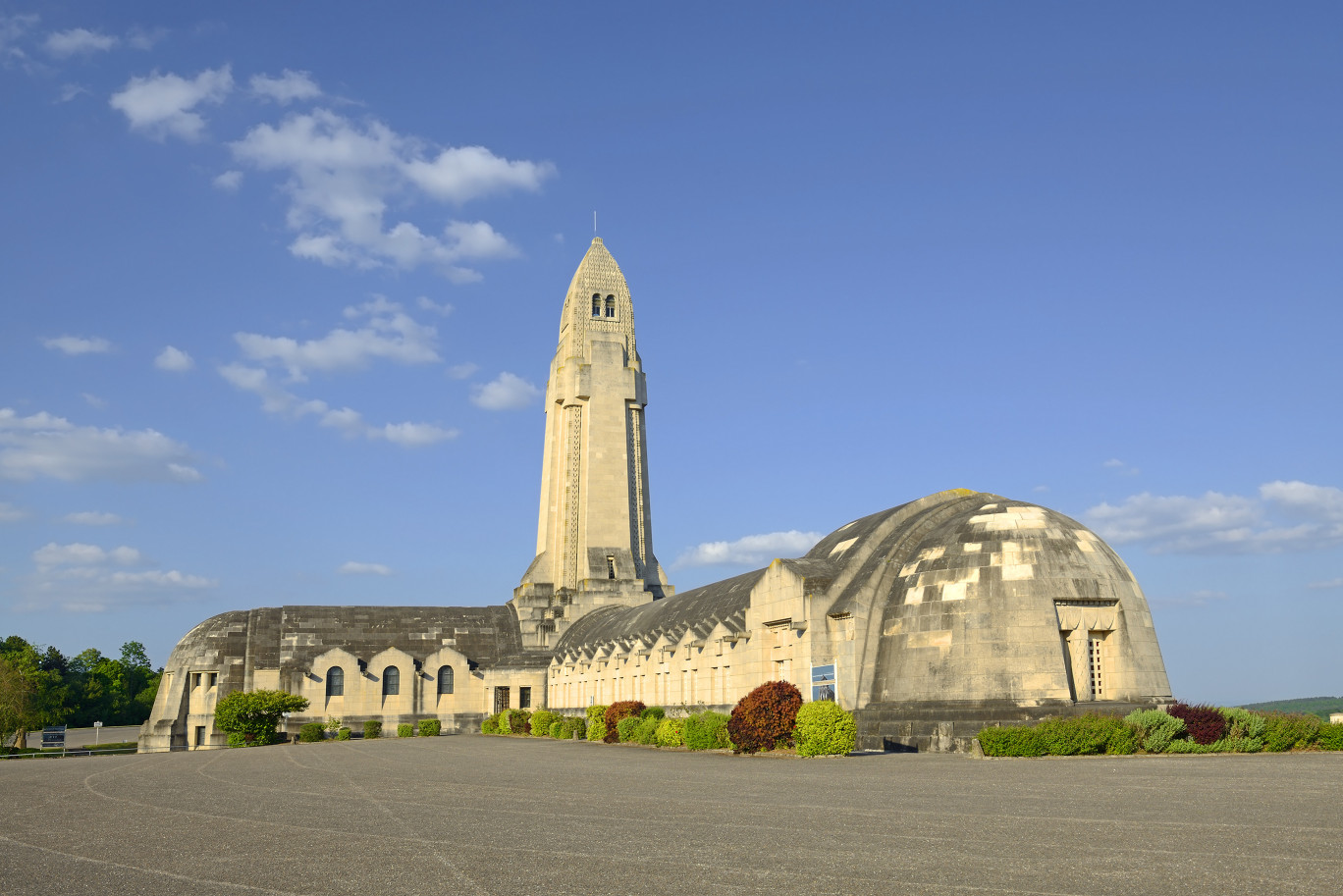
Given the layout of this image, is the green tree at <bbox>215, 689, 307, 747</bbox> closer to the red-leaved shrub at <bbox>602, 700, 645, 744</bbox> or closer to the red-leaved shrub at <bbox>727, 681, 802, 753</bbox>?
the red-leaved shrub at <bbox>602, 700, 645, 744</bbox>

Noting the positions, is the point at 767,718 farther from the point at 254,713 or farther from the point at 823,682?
the point at 254,713

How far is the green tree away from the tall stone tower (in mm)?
21103

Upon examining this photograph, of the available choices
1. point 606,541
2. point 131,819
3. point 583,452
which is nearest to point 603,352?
point 583,452

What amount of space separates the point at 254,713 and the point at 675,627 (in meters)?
22.2

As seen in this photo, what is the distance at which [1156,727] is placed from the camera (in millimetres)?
28719

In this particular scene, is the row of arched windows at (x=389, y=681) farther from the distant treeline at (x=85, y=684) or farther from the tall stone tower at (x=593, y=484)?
the distant treeline at (x=85, y=684)

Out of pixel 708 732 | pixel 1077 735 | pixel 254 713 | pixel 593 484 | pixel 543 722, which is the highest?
pixel 593 484

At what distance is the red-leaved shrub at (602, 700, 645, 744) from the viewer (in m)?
46.0

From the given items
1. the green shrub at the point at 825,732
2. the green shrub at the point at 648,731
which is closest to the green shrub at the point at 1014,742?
the green shrub at the point at 825,732

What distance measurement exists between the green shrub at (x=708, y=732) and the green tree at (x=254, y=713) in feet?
91.5

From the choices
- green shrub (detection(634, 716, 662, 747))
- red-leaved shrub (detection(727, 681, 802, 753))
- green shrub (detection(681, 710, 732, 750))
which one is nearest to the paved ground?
red-leaved shrub (detection(727, 681, 802, 753))

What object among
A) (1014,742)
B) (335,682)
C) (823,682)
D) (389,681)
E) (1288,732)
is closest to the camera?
(1014,742)

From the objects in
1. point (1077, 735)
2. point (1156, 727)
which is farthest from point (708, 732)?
point (1156, 727)

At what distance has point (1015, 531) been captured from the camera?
35.8 m
